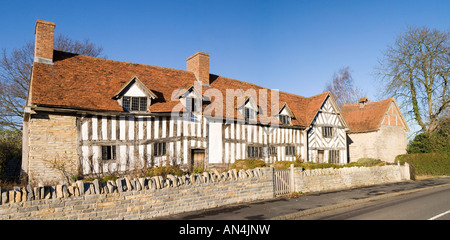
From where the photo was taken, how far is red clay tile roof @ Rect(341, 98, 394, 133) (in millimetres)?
31094

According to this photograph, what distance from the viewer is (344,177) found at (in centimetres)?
1716

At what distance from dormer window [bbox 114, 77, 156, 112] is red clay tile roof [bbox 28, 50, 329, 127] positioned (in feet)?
1.17

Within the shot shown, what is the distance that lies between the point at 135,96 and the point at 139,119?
4.21 ft

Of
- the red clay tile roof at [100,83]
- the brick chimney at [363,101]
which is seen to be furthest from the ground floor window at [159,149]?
the brick chimney at [363,101]

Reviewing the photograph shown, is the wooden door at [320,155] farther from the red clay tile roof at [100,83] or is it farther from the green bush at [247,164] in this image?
the green bush at [247,164]

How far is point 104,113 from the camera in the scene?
14938mm

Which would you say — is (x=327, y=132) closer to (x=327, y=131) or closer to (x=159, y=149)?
(x=327, y=131)

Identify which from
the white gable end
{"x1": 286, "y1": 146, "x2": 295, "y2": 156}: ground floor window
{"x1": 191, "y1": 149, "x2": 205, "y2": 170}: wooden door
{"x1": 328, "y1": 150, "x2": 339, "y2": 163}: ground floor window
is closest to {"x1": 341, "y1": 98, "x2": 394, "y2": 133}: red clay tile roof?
{"x1": 328, "y1": 150, "x2": 339, "y2": 163}: ground floor window

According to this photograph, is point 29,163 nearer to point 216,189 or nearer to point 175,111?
point 175,111

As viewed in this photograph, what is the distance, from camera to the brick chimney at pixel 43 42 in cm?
1616

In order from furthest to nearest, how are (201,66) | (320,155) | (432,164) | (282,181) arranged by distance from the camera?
(432,164)
(320,155)
(201,66)
(282,181)

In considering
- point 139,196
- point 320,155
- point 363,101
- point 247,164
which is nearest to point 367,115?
point 363,101

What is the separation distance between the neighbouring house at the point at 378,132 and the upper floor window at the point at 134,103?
2348 cm

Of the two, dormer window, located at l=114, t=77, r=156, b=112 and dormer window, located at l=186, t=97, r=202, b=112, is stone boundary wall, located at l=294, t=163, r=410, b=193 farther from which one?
dormer window, located at l=114, t=77, r=156, b=112
